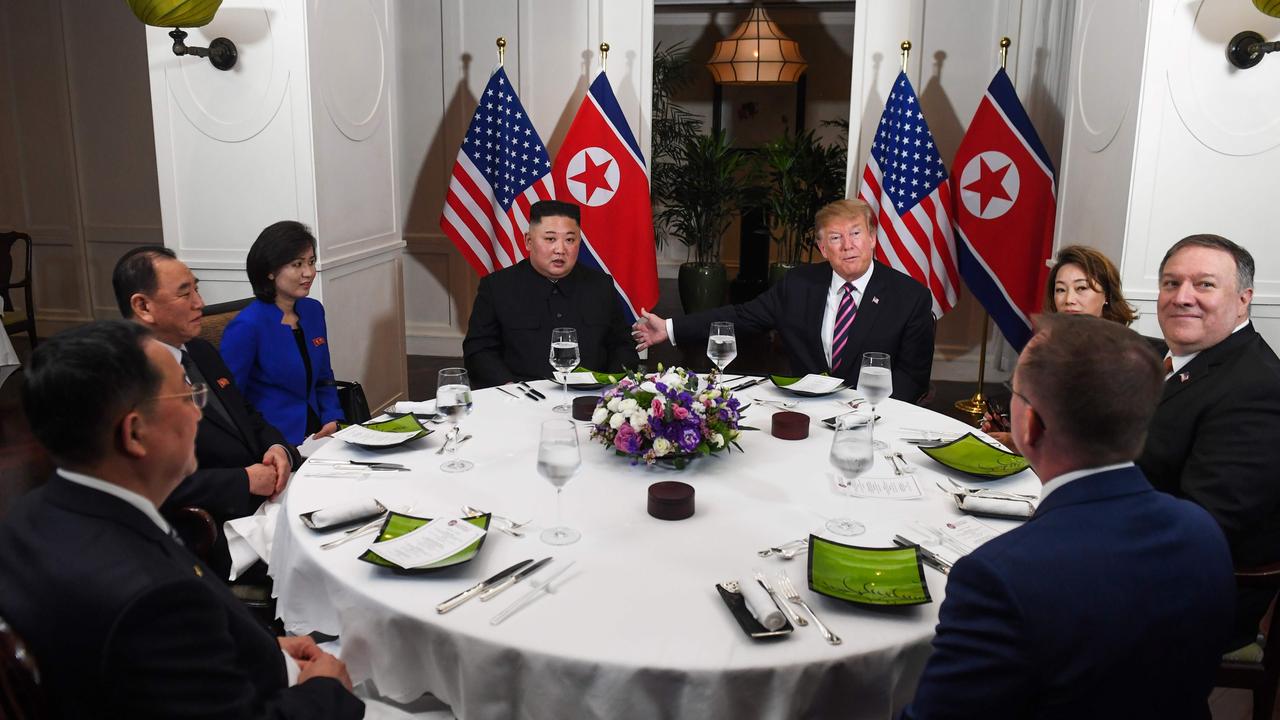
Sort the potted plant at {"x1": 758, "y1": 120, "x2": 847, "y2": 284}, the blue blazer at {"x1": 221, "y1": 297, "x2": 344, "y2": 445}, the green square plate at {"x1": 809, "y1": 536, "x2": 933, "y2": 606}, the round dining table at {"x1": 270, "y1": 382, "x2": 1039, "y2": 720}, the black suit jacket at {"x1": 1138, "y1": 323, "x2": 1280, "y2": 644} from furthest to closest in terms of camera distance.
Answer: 1. the potted plant at {"x1": 758, "y1": 120, "x2": 847, "y2": 284}
2. the blue blazer at {"x1": 221, "y1": 297, "x2": 344, "y2": 445}
3. the black suit jacket at {"x1": 1138, "y1": 323, "x2": 1280, "y2": 644}
4. the green square plate at {"x1": 809, "y1": 536, "x2": 933, "y2": 606}
5. the round dining table at {"x1": 270, "y1": 382, "x2": 1039, "y2": 720}

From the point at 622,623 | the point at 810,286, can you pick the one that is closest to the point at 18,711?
the point at 622,623

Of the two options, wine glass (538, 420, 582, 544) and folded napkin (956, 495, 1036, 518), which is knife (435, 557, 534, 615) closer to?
wine glass (538, 420, 582, 544)

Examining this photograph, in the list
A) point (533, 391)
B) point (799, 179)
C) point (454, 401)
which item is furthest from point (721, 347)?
point (799, 179)

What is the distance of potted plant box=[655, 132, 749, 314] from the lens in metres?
6.57

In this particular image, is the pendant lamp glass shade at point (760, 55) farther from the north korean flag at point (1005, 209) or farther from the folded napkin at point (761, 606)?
the folded napkin at point (761, 606)

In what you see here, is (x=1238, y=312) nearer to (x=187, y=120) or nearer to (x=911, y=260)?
(x=911, y=260)

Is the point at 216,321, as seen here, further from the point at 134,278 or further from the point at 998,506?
the point at 998,506

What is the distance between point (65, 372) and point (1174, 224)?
13.0 feet

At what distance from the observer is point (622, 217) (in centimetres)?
548

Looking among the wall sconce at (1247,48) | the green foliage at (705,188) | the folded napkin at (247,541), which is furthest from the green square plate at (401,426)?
the green foliage at (705,188)

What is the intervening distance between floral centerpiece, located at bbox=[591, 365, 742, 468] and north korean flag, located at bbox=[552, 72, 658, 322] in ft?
10.9

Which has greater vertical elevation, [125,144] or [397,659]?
[125,144]

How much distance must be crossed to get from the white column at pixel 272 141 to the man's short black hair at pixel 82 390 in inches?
126

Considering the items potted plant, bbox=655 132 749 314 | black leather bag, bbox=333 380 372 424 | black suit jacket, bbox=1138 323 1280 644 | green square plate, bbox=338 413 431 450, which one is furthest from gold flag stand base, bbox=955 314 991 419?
green square plate, bbox=338 413 431 450
